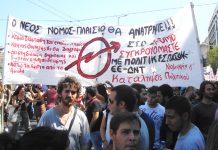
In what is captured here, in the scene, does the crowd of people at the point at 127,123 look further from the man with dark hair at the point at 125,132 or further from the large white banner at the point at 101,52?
the large white banner at the point at 101,52

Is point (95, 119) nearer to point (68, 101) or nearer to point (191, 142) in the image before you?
point (68, 101)

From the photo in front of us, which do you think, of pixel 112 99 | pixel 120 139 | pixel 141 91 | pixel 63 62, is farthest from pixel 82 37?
pixel 120 139

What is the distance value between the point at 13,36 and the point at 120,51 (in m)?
1.99

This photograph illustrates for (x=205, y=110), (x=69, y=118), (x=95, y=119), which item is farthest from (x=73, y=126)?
(x=95, y=119)

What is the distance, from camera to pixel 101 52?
711cm

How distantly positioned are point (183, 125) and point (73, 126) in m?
1.15

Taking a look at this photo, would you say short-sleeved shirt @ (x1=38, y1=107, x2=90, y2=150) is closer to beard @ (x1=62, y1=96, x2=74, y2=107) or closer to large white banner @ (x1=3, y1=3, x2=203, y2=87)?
beard @ (x1=62, y1=96, x2=74, y2=107)

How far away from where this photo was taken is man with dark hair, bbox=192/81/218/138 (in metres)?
5.34

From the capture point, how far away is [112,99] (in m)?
3.78

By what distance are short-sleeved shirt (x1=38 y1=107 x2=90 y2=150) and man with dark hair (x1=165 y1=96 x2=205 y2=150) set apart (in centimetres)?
96

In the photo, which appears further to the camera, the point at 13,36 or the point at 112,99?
the point at 13,36

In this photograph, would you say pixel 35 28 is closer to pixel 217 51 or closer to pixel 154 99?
pixel 154 99

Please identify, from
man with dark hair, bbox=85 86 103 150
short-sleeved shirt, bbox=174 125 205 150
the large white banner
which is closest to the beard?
short-sleeved shirt, bbox=174 125 205 150

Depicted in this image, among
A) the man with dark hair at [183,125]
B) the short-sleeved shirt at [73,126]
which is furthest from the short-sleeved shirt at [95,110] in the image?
the man with dark hair at [183,125]
